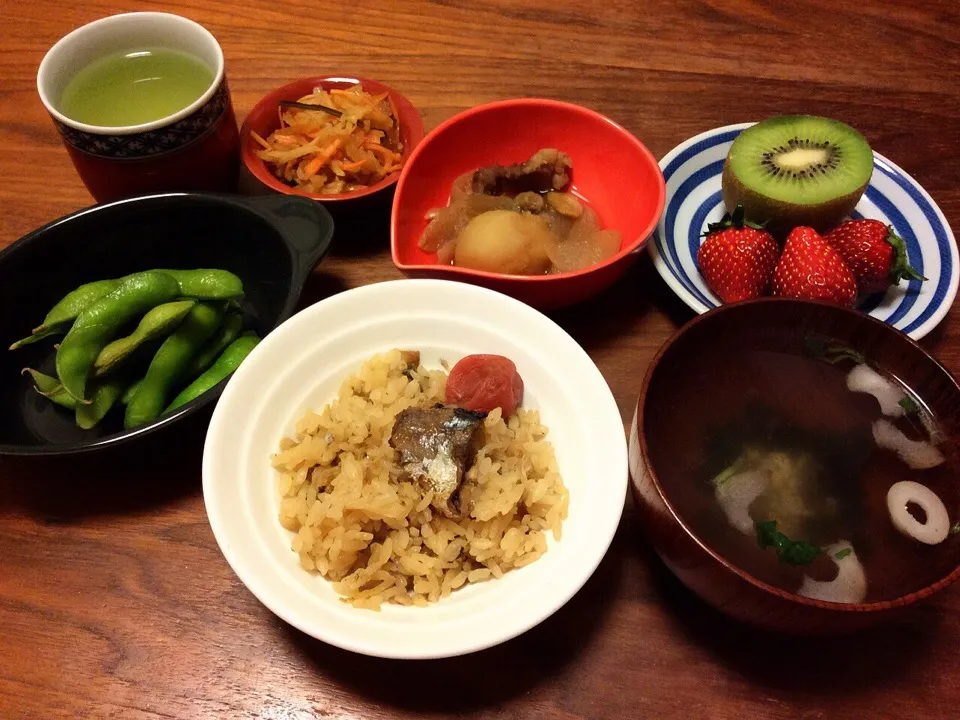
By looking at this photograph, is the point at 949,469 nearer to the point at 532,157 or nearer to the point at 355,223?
the point at 532,157

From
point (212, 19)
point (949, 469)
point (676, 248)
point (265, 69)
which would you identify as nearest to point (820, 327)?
point (949, 469)

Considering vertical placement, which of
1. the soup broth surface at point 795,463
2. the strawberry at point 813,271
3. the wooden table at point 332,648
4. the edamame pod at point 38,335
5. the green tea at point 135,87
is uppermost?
the green tea at point 135,87

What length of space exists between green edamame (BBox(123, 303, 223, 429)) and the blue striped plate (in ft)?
3.17

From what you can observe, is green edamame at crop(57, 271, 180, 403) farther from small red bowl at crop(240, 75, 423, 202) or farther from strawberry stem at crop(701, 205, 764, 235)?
strawberry stem at crop(701, 205, 764, 235)

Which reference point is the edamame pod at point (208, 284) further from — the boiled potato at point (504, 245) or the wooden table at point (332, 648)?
the boiled potato at point (504, 245)

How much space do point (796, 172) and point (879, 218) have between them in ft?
0.86

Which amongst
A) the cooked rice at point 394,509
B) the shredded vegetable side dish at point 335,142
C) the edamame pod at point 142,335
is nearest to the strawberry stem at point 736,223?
the cooked rice at point 394,509

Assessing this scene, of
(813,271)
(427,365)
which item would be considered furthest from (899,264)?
(427,365)

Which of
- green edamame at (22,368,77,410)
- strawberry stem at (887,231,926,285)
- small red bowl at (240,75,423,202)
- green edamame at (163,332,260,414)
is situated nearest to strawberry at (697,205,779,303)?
strawberry stem at (887,231,926,285)

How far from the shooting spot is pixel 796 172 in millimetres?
1649

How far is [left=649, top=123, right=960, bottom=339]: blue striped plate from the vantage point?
1531mm

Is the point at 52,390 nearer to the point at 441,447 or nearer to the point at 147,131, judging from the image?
the point at 147,131

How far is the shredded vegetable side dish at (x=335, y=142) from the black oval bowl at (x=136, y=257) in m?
0.22

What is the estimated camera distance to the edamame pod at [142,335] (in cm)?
138
